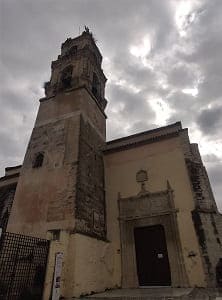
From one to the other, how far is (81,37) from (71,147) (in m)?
10.6

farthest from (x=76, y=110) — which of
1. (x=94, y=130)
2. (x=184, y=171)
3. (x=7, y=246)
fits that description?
(x=7, y=246)

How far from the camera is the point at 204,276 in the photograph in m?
7.57

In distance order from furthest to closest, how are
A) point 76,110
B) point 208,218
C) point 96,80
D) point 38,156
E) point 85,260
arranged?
point 96,80 → point 76,110 → point 38,156 → point 208,218 → point 85,260

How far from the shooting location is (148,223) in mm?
9391

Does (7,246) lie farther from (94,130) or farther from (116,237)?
(94,130)

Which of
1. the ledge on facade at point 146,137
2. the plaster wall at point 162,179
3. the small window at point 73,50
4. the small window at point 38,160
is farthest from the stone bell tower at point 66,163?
the small window at point 73,50

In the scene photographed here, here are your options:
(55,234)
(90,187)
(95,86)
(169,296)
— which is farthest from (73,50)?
(169,296)

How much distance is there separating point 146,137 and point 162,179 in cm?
343

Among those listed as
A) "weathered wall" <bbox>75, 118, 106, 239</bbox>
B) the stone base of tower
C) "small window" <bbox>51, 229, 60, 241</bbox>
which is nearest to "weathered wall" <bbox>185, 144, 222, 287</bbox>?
the stone base of tower

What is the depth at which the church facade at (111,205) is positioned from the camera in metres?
7.72

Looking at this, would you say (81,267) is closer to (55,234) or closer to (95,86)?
(55,234)

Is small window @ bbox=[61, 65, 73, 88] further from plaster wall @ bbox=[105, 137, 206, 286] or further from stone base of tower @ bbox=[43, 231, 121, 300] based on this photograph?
stone base of tower @ bbox=[43, 231, 121, 300]

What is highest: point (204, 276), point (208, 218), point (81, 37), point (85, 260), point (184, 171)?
point (81, 37)

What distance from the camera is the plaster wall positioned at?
819 centimetres
